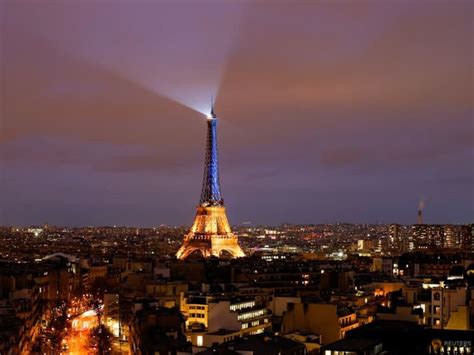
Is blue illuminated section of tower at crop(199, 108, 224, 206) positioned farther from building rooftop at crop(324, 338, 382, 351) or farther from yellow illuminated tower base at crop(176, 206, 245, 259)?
building rooftop at crop(324, 338, 382, 351)

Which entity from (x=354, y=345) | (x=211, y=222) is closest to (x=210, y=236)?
(x=211, y=222)

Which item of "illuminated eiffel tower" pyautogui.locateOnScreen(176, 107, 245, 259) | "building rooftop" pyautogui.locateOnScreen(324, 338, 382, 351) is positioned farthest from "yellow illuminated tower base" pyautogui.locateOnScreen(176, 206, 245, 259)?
"building rooftop" pyautogui.locateOnScreen(324, 338, 382, 351)

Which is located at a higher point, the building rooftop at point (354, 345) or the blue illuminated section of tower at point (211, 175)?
the blue illuminated section of tower at point (211, 175)

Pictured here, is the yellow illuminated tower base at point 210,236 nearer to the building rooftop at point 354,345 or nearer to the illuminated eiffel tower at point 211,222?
the illuminated eiffel tower at point 211,222

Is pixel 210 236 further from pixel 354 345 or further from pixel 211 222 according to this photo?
pixel 354 345

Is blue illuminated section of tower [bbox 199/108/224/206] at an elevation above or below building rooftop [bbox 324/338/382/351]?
above

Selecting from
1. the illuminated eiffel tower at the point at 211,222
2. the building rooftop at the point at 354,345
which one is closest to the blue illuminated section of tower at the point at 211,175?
the illuminated eiffel tower at the point at 211,222

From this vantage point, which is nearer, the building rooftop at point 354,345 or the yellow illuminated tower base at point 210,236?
the building rooftop at point 354,345

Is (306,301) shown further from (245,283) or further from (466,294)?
(245,283)

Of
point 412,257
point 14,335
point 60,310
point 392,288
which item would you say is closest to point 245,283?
point 392,288
